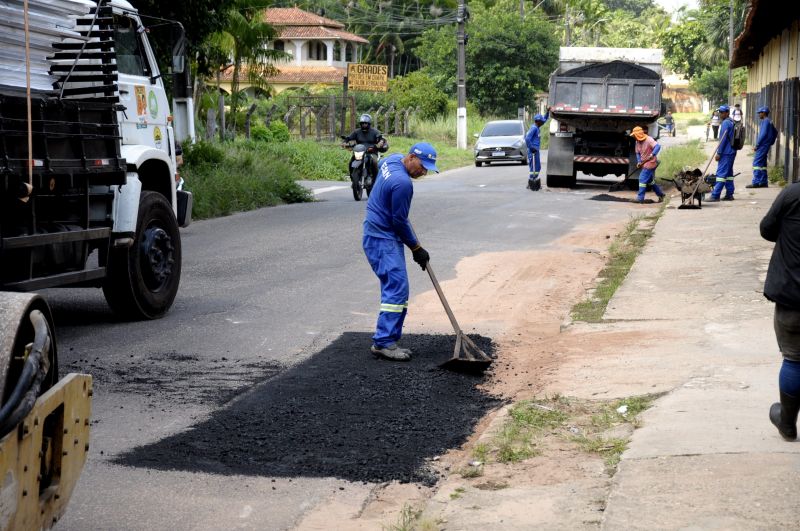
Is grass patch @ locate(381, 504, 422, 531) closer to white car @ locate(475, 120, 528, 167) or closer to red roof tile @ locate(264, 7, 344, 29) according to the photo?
white car @ locate(475, 120, 528, 167)

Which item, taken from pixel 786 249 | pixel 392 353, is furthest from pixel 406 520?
pixel 392 353

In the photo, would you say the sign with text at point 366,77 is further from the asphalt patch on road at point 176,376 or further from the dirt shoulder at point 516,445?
the asphalt patch on road at point 176,376

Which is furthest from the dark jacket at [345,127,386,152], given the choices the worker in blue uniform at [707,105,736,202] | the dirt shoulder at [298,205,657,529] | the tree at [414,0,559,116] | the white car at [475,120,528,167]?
the tree at [414,0,559,116]

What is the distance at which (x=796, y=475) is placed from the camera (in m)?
4.99

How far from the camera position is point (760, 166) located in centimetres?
2338

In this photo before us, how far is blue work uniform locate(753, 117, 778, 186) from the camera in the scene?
22156mm

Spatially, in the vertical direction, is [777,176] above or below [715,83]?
below

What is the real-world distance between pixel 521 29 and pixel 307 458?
176 feet

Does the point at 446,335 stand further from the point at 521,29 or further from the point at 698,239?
the point at 521,29

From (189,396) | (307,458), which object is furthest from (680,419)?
(189,396)

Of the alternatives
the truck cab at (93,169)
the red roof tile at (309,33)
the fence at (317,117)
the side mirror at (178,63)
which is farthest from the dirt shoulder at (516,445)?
the red roof tile at (309,33)

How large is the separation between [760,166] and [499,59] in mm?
35493

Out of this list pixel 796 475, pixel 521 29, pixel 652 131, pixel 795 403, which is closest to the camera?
pixel 796 475

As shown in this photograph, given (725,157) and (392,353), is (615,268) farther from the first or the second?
(725,157)
